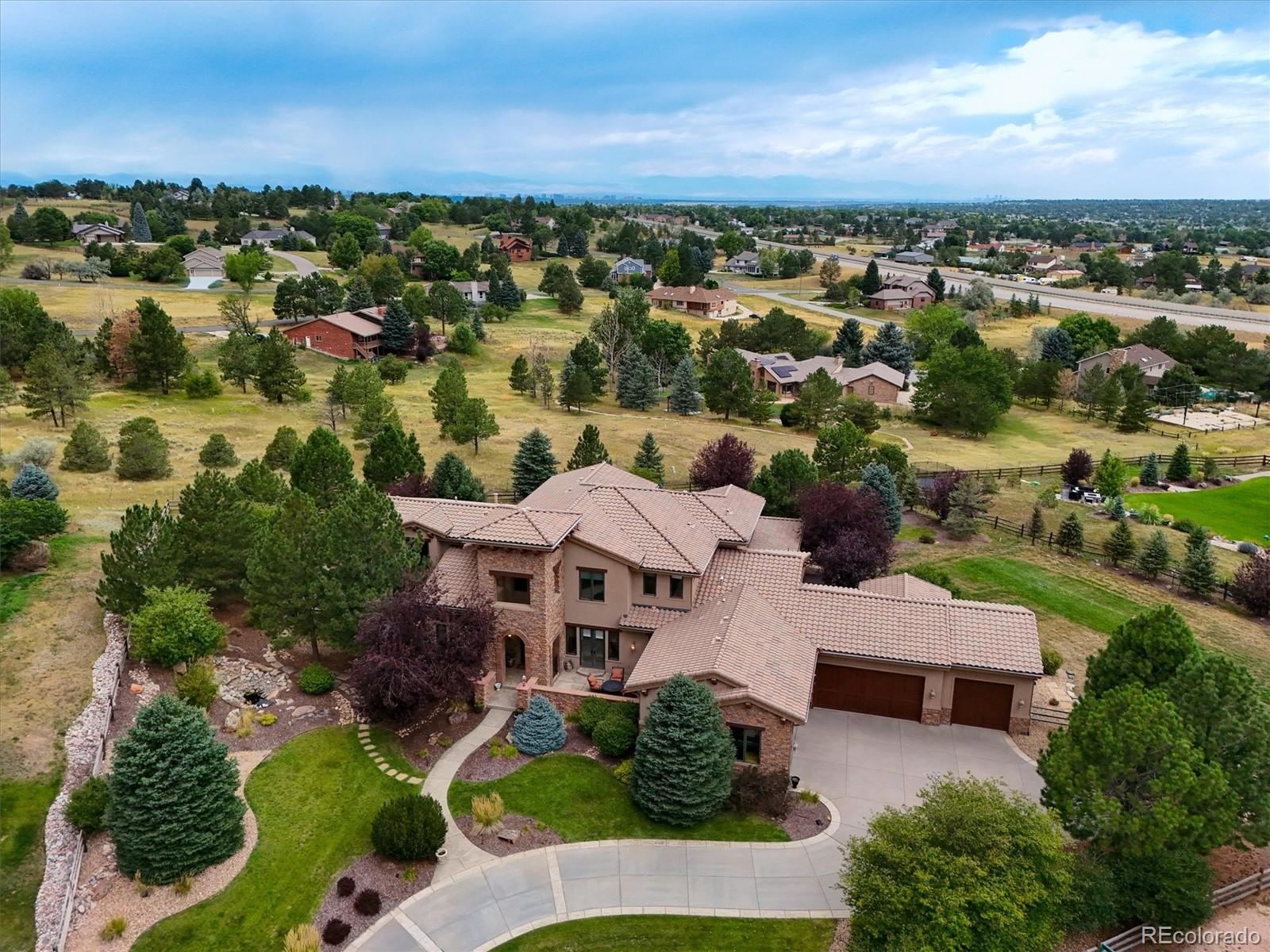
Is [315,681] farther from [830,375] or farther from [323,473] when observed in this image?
[830,375]

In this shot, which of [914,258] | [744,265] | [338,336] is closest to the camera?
[338,336]

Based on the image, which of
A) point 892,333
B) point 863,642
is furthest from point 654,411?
point 863,642

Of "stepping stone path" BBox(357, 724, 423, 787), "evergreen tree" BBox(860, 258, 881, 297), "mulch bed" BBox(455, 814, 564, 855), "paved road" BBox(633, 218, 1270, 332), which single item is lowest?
"mulch bed" BBox(455, 814, 564, 855)

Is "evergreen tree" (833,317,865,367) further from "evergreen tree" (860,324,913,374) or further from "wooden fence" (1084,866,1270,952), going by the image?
"wooden fence" (1084,866,1270,952)

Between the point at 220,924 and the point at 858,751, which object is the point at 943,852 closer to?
the point at 858,751

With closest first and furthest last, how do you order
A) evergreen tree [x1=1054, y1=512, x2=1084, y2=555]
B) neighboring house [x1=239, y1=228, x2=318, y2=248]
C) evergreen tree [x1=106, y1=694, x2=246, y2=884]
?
1. evergreen tree [x1=106, y1=694, x2=246, y2=884]
2. evergreen tree [x1=1054, y1=512, x2=1084, y2=555]
3. neighboring house [x1=239, y1=228, x2=318, y2=248]

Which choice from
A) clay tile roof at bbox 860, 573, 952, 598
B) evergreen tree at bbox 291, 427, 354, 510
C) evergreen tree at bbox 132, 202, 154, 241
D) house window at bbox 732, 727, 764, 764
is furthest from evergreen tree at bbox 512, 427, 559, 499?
evergreen tree at bbox 132, 202, 154, 241

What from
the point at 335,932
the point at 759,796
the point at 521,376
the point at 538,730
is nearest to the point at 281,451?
the point at 521,376
